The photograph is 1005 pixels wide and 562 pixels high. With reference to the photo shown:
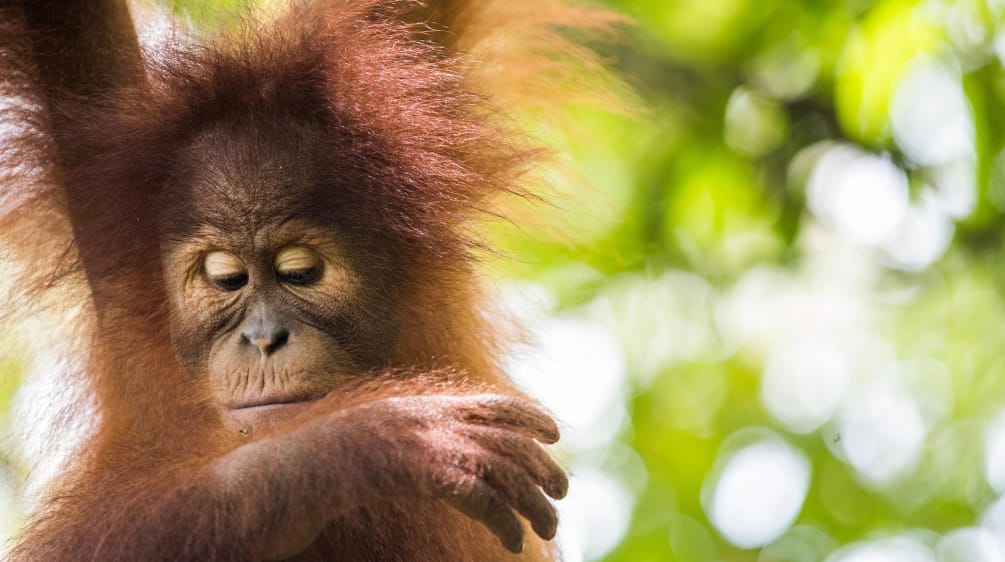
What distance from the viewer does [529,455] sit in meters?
2.49

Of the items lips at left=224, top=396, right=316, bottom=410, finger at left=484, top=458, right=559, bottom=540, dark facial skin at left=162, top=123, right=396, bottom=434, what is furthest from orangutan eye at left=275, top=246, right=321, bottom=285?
finger at left=484, top=458, right=559, bottom=540

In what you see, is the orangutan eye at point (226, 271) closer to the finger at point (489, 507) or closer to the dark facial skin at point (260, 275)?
the dark facial skin at point (260, 275)

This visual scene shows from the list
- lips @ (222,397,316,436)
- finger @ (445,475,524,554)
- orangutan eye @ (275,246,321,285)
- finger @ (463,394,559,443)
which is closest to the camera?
finger @ (445,475,524,554)

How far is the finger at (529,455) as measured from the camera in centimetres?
248

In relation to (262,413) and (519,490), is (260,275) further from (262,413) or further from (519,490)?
(519,490)

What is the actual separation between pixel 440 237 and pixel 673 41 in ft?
7.23

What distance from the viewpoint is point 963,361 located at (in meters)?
6.01

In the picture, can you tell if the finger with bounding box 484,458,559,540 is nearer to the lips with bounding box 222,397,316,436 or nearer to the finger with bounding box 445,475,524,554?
the finger with bounding box 445,475,524,554

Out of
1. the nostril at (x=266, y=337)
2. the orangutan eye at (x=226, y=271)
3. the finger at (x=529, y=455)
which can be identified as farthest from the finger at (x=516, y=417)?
the orangutan eye at (x=226, y=271)

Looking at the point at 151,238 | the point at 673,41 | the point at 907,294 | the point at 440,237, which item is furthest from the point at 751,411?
the point at 151,238

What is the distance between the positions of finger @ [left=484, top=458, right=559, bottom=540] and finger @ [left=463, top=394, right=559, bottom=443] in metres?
0.15

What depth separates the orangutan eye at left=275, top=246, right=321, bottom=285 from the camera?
2.88 metres

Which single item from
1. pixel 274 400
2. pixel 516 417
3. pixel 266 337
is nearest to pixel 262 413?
pixel 274 400

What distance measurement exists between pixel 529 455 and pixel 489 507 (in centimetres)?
15
